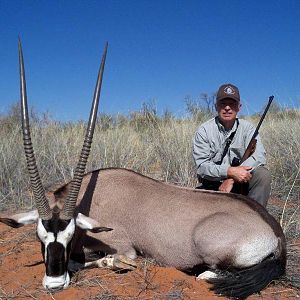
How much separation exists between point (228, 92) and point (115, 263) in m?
2.39

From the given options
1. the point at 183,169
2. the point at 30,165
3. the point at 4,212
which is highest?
the point at 30,165

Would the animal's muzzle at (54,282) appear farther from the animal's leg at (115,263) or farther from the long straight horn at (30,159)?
the animal's leg at (115,263)

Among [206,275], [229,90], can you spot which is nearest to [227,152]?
[229,90]

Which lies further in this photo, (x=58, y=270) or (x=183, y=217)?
(x=183, y=217)

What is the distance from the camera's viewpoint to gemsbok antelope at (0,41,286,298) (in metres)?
3.37

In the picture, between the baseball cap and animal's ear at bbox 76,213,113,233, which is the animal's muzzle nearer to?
animal's ear at bbox 76,213,113,233

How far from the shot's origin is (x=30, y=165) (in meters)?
3.49

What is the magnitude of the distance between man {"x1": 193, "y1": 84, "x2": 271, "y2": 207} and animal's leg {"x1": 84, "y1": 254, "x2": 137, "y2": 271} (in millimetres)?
1489

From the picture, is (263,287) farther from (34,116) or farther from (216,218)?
(34,116)

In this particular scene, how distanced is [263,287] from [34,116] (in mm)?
7947

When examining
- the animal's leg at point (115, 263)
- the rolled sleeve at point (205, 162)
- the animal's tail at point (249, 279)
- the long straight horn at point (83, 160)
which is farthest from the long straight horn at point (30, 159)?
the rolled sleeve at point (205, 162)

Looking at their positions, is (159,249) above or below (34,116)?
below

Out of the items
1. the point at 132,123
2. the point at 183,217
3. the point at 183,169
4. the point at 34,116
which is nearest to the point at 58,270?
the point at 183,217

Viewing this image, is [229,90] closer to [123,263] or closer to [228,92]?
[228,92]
